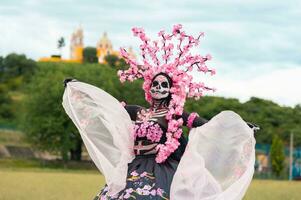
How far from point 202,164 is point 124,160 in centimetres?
74

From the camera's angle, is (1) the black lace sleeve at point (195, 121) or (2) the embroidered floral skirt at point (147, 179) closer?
(2) the embroidered floral skirt at point (147, 179)

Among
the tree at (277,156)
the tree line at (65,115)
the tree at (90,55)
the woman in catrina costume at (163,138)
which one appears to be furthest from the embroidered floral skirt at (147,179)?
the tree at (90,55)

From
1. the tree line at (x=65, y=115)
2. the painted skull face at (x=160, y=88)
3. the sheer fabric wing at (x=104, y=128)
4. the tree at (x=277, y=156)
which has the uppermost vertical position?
the painted skull face at (x=160, y=88)

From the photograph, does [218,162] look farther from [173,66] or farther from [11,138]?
[11,138]

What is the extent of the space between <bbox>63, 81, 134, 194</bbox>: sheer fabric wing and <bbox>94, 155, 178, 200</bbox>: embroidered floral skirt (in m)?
0.07

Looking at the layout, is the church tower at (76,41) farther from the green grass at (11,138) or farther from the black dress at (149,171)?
the black dress at (149,171)

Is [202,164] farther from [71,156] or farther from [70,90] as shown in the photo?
[71,156]

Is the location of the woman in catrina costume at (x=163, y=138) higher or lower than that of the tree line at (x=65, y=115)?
higher

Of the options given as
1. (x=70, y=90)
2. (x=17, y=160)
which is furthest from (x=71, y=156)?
(x=70, y=90)

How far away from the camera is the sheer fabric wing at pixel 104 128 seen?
21.7ft

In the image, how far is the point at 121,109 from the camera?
703 cm

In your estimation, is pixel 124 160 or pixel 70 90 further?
pixel 70 90

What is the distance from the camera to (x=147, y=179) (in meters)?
6.61

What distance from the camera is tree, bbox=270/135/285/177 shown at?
52.0 m
